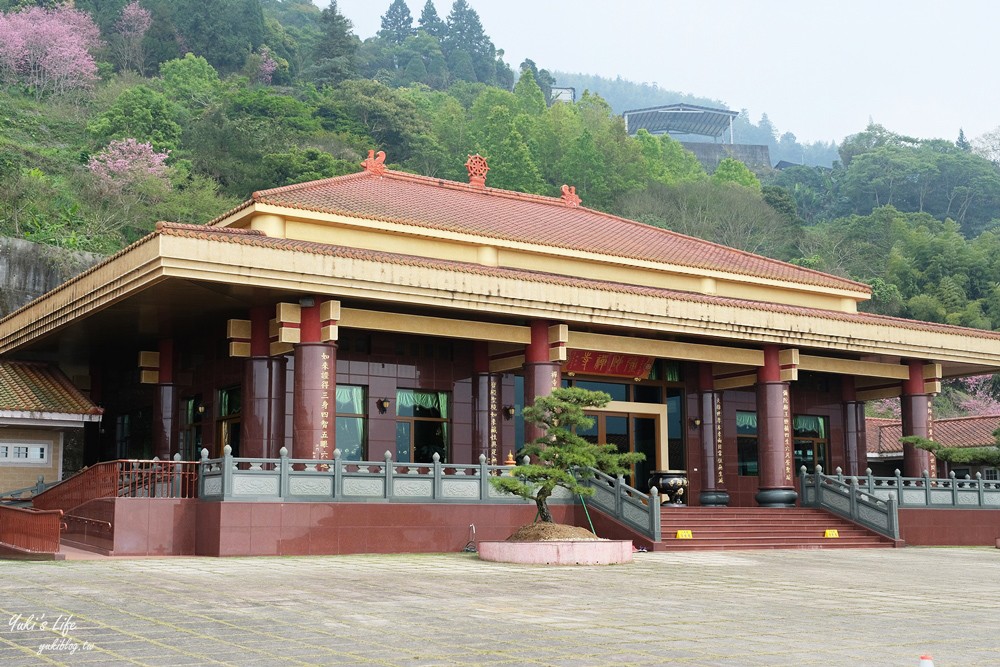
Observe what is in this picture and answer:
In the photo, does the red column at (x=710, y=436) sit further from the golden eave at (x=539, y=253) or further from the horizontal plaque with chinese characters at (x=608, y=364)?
the golden eave at (x=539, y=253)

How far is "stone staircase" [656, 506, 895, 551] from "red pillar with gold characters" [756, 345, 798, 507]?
1.62ft

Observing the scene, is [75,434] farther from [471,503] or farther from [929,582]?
[929,582]

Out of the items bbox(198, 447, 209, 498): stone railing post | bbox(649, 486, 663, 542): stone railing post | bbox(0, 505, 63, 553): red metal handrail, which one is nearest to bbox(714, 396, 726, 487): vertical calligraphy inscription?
bbox(649, 486, 663, 542): stone railing post

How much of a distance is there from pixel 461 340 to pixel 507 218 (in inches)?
118

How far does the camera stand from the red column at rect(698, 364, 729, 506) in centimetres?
2397

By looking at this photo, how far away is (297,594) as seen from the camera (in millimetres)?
A: 10164

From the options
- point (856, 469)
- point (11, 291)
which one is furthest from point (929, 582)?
point (11, 291)

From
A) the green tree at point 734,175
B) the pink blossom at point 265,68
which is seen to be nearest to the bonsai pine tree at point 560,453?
the pink blossom at point 265,68

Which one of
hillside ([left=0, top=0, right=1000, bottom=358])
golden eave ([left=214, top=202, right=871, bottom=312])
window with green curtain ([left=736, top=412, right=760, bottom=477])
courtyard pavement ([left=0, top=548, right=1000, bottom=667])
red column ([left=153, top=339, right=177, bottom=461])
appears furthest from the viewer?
hillside ([left=0, top=0, right=1000, bottom=358])

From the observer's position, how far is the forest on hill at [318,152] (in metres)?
41.5

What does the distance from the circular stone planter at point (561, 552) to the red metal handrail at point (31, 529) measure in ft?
18.3

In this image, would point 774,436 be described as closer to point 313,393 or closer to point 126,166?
point 313,393

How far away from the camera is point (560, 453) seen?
50.2 feet

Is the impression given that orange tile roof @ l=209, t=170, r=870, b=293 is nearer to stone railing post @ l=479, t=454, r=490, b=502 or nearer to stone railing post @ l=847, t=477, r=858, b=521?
stone railing post @ l=479, t=454, r=490, b=502
